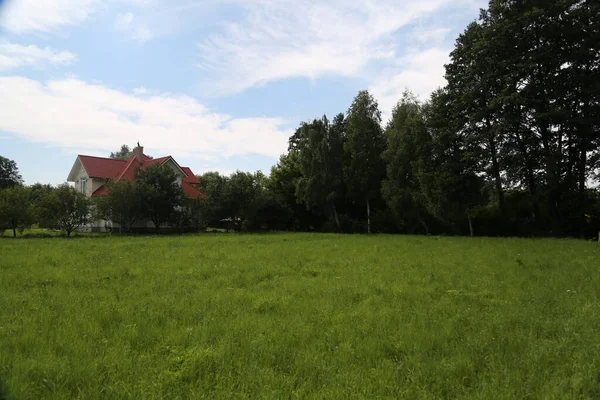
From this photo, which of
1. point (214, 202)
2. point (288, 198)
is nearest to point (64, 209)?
point (214, 202)

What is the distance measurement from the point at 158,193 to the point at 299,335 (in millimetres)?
33879

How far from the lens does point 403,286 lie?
991 centimetres

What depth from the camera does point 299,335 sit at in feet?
19.7

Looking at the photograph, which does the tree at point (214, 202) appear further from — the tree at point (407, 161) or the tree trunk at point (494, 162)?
the tree trunk at point (494, 162)

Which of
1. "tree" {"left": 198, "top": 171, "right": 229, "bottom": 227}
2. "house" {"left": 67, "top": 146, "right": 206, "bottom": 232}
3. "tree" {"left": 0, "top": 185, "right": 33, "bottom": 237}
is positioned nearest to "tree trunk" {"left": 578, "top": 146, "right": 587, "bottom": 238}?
"tree" {"left": 198, "top": 171, "right": 229, "bottom": 227}

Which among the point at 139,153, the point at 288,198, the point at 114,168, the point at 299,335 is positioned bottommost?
the point at 299,335

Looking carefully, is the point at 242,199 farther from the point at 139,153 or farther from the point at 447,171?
the point at 447,171

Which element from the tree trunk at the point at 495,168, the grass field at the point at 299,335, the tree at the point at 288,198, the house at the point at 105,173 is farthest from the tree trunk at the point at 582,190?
the house at the point at 105,173

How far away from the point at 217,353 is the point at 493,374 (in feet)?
11.1

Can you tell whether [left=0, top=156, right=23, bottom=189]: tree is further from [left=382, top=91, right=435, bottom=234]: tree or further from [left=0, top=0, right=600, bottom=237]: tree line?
[left=382, top=91, right=435, bottom=234]: tree

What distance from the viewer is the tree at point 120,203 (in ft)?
114

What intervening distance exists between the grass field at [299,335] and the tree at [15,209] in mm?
23682

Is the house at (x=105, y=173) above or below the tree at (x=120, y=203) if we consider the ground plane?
above

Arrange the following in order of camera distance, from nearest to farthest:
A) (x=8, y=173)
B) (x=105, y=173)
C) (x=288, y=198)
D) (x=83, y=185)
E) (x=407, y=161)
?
(x=407, y=161) → (x=105, y=173) → (x=83, y=185) → (x=288, y=198) → (x=8, y=173)
